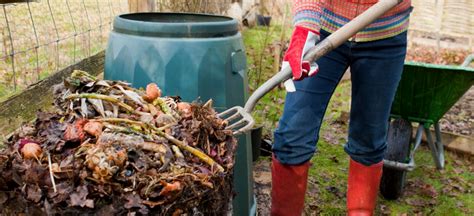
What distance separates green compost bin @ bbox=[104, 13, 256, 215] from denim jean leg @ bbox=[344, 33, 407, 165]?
54 centimetres

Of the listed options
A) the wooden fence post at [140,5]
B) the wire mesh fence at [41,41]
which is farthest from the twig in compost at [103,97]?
the wire mesh fence at [41,41]

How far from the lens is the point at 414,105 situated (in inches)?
118

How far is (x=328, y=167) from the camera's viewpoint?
346cm

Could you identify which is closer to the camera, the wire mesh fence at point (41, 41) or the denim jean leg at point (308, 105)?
the denim jean leg at point (308, 105)

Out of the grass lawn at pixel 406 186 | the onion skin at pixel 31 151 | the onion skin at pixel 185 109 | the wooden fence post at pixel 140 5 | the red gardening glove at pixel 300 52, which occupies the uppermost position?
the wooden fence post at pixel 140 5

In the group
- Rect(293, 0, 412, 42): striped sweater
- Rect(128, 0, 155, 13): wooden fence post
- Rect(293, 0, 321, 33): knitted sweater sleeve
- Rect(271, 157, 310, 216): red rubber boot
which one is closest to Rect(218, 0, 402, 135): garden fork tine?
Rect(293, 0, 321, 33): knitted sweater sleeve

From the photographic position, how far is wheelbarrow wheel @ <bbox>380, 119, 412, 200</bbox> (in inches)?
117

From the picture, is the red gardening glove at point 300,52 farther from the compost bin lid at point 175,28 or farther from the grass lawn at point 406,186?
the grass lawn at point 406,186

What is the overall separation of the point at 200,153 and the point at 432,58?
16.9ft

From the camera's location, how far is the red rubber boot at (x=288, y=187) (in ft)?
7.32

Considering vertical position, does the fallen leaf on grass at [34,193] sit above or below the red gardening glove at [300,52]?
below

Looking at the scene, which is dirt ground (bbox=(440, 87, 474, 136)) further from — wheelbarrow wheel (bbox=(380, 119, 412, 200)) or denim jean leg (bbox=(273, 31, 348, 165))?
denim jean leg (bbox=(273, 31, 348, 165))

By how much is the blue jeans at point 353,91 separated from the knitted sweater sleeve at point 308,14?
23 cm

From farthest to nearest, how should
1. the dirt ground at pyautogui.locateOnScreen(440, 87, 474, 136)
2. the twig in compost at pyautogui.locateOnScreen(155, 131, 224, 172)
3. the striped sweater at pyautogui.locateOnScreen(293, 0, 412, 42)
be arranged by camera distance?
the dirt ground at pyautogui.locateOnScreen(440, 87, 474, 136) → the striped sweater at pyautogui.locateOnScreen(293, 0, 412, 42) → the twig in compost at pyautogui.locateOnScreen(155, 131, 224, 172)
